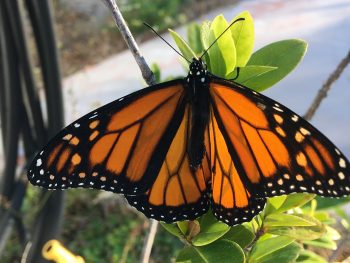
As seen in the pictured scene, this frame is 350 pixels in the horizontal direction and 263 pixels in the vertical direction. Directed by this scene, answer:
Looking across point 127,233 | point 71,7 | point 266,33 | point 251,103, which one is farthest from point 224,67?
point 71,7

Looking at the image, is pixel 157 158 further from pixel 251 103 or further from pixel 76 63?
pixel 76 63

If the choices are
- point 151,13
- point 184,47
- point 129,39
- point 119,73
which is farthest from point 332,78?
point 151,13

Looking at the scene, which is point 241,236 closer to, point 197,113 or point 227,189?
point 227,189

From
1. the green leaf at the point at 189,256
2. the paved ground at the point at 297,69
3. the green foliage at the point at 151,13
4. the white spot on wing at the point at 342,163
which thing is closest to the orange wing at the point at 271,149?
the white spot on wing at the point at 342,163

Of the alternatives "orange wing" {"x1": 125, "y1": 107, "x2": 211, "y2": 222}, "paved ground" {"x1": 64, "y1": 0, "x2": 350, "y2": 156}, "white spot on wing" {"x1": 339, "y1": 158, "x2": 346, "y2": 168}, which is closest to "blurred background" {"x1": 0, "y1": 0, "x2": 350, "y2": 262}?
"paved ground" {"x1": 64, "y1": 0, "x2": 350, "y2": 156}

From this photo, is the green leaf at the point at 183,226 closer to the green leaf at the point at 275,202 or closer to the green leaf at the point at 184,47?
the green leaf at the point at 275,202

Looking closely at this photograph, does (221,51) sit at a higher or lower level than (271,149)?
higher
